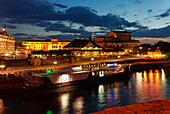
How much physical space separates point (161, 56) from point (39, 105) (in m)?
83.4

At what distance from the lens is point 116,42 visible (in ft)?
404

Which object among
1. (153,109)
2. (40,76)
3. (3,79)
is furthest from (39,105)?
(153,109)

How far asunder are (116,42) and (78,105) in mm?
101043

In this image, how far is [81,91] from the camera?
3506cm

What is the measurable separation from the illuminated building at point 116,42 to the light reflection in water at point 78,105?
89487 millimetres

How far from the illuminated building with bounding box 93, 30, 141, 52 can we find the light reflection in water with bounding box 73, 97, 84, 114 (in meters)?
89.5

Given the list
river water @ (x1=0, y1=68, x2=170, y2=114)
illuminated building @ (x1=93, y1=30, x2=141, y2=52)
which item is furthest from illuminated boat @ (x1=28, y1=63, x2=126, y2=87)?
illuminated building @ (x1=93, y1=30, x2=141, y2=52)

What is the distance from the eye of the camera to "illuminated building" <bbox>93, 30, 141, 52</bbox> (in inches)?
4724

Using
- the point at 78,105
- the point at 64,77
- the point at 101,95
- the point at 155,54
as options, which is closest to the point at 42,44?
the point at 155,54

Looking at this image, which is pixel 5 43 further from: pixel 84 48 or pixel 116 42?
pixel 116 42

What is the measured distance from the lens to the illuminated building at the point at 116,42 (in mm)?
120000

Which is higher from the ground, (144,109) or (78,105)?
(144,109)

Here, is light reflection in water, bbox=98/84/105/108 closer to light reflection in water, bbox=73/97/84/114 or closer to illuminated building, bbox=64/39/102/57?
light reflection in water, bbox=73/97/84/114

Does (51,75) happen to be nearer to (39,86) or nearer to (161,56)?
(39,86)
